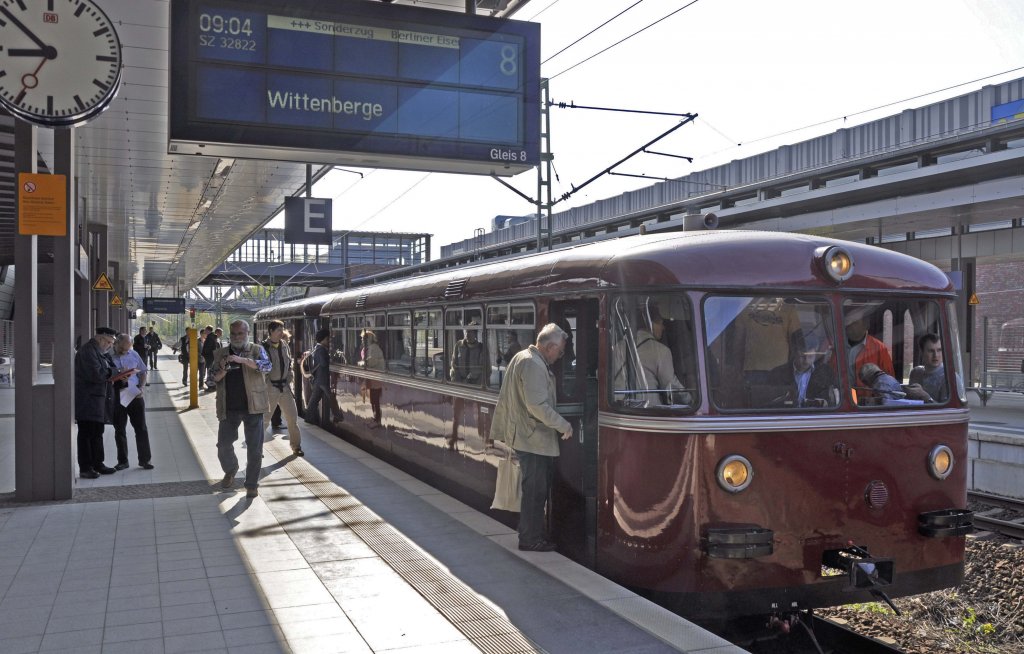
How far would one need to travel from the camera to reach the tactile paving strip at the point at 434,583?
5.03 m

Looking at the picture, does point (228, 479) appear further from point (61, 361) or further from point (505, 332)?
point (505, 332)

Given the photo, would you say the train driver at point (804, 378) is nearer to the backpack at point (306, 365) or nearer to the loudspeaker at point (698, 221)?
the loudspeaker at point (698, 221)

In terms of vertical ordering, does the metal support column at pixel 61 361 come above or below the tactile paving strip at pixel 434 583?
above

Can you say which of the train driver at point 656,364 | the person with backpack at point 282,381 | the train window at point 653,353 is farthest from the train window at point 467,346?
the person with backpack at point 282,381

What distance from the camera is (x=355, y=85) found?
29.1 feet

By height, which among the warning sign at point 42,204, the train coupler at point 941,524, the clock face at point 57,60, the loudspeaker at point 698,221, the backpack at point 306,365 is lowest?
the train coupler at point 941,524

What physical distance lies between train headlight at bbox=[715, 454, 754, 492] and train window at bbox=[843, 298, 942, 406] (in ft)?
3.03

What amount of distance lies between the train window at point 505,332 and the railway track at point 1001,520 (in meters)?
5.86

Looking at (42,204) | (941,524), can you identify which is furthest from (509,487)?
(42,204)

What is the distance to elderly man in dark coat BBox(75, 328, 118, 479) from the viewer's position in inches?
396

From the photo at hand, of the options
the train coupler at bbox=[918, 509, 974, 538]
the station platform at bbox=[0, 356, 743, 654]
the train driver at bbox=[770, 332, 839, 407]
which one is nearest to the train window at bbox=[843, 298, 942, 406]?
the train driver at bbox=[770, 332, 839, 407]

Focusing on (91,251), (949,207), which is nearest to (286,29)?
(949,207)

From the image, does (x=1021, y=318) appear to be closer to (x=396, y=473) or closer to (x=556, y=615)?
(x=396, y=473)

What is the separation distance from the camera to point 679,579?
225 inches
